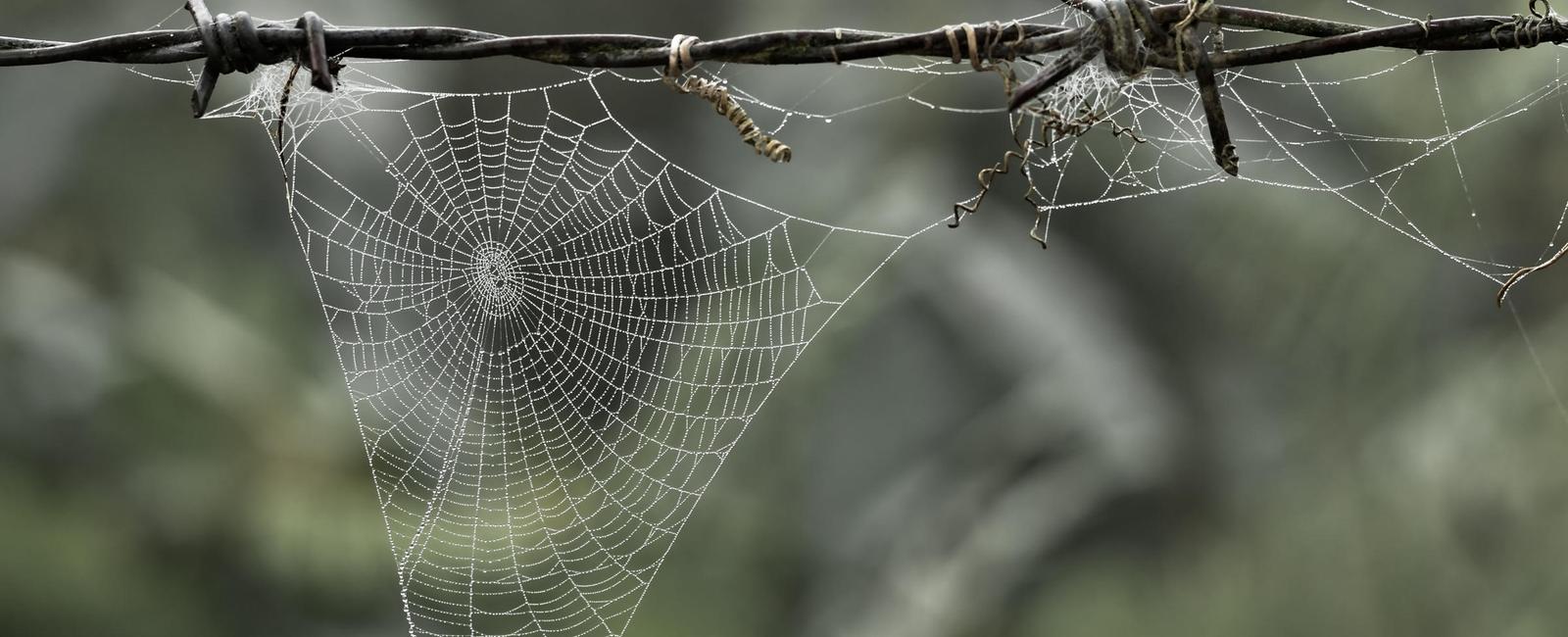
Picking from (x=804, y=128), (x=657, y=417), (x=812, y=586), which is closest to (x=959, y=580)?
(x=812, y=586)

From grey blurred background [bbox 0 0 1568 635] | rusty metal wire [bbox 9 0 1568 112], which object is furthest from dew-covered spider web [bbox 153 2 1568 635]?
rusty metal wire [bbox 9 0 1568 112]

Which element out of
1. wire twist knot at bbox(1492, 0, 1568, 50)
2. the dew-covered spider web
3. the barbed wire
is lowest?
wire twist knot at bbox(1492, 0, 1568, 50)

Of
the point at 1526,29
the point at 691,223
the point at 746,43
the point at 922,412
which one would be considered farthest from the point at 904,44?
the point at 922,412

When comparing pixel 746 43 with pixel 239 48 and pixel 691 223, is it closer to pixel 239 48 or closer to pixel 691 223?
pixel 239 48

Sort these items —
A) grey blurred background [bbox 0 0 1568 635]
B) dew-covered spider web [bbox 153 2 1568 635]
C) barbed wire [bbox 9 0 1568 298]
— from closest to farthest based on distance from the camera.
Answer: barbed wire [bbox 9 0 1568 298] → dew-covered spider web [bbox 153 2 1568 635] → grey blurred background [bbox 0 0 1568 635]

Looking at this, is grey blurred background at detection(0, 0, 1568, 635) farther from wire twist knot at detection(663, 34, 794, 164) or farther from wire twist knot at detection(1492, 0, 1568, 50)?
wire twist knot at detection(663, 34, 794, 164)

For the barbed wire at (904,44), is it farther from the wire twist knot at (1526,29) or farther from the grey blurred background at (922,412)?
the grey blurred background at (922,412)

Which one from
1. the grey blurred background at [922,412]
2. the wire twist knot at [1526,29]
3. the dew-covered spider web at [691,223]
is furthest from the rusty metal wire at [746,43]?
the grey blurred background at [922,412]

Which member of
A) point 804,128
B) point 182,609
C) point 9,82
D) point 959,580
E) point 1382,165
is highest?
point 9,82

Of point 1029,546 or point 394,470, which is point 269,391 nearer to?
point 394,470
